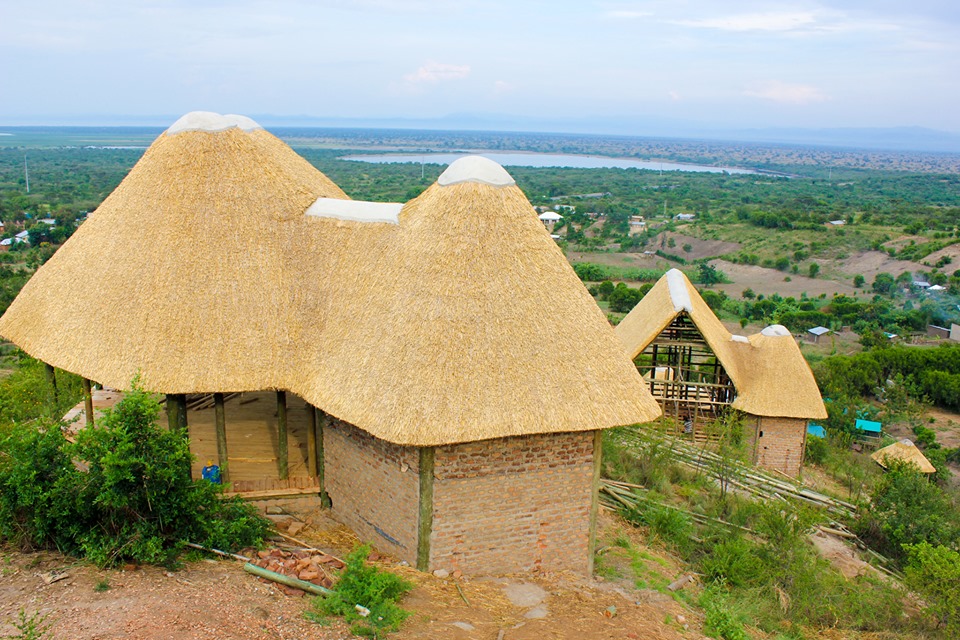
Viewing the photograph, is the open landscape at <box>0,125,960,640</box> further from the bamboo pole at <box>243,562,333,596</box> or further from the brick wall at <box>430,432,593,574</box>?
the brick wall at <box>430,432,593,574</box>

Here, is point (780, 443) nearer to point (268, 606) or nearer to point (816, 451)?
point (816, 451)

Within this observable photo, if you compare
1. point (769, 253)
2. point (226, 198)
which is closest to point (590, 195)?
point (769, 253)

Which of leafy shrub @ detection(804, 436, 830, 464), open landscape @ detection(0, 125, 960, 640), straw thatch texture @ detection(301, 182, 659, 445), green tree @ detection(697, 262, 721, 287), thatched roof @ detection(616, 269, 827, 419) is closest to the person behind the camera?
open landscape @ detection(0, 125, 960, 640)

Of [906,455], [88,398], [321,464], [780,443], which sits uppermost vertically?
[88,398]

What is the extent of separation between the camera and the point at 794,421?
67.6ft

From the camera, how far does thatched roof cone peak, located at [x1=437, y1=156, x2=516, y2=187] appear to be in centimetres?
1157

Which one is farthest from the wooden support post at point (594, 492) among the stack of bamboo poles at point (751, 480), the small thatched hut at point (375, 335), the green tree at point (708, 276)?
the green tree at point (708, 276)

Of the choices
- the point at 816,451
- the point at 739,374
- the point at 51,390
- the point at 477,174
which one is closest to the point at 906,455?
the point at 816,451

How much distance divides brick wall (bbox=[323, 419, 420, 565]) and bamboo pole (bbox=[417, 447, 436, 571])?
11cm

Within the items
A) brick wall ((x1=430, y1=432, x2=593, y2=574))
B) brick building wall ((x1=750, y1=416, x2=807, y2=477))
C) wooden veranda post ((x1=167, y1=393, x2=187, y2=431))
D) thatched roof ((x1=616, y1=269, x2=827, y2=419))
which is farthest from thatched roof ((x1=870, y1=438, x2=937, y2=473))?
wooden veranda post ((x1=167, y1=393, x2=187, y2=431))

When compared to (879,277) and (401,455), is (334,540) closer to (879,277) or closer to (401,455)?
(401,455)

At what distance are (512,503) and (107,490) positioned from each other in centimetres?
532

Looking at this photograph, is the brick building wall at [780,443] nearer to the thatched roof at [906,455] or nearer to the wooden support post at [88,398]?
the thatched roof at [906,455]

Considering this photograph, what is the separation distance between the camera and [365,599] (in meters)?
9.02
